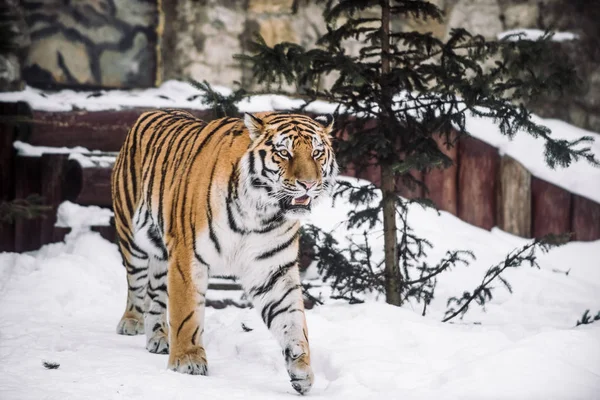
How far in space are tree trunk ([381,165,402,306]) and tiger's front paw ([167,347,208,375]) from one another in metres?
1.88

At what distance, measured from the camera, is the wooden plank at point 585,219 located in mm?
9492

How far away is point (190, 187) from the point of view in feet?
16.1

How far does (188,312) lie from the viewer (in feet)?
15.4

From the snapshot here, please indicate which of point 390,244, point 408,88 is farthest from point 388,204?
point 408,88

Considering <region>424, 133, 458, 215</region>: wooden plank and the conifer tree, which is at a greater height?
the conifer tree

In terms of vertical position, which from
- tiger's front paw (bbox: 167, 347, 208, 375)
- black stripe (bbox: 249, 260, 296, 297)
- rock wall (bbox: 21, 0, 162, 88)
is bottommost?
tiger's front paw (bbox: 167, 347, 208, 375)

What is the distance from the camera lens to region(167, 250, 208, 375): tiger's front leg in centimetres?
467

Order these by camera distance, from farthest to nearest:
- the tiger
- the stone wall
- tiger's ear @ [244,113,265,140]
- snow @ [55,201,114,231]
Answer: the stone wall → snow @ [55,201,114,231] → tiger's ear @ [244,113,265,140] → the tiger

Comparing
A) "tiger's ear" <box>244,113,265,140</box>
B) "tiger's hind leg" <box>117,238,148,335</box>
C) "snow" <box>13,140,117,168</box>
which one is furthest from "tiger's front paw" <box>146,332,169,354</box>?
"snow" <box>13,140,117,168</box>

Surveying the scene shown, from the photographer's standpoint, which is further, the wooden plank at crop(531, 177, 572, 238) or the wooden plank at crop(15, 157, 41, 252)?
the wooden plank at crop(531, 177, 572, 238)

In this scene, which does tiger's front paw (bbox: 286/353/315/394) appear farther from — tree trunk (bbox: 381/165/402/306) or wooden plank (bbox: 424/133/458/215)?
wooden plank (bbox: 424/133/458/215)

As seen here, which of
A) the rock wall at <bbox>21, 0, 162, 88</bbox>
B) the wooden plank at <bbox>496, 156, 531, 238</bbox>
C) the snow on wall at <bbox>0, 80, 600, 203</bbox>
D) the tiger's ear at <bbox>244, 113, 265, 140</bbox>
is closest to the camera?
the tiger's ear at <bbox>244, 113, 265, 140</bbox>

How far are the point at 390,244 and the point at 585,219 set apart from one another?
425 centimetres

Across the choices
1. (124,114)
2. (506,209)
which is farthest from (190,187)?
(506,209)
